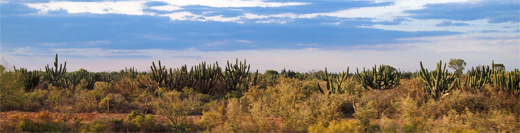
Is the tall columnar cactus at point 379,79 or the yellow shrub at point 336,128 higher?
the tall columnar cactus at point 379,79

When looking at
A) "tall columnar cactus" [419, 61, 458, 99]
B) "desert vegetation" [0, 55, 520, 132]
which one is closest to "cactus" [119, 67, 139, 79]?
"desert vegetation" [0, 55, 520, 132]

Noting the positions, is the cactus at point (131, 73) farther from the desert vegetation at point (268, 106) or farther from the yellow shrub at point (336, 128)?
the yellow shrub at point (336, 128)

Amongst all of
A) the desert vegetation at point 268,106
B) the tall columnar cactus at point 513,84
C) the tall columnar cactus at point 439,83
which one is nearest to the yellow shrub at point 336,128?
the desert vegetation at point 268,106

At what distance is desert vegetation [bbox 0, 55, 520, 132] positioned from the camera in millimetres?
12422

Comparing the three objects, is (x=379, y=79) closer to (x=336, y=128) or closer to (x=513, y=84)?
(x=513, y=84)

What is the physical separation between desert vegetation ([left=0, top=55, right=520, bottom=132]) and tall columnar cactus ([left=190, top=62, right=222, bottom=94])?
0.19 feet

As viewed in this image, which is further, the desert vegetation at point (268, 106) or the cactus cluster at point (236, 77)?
the cactus cluster at point (236, 77)

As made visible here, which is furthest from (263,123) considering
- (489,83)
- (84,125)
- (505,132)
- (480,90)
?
(489,83)

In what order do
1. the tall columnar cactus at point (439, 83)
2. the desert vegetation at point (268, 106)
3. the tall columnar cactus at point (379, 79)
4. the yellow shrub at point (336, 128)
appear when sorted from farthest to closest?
the tall columnar cactus at point (379, 79), the tall columnar cactus at point (439, 83), the desert vegetation at point (268, 106), the yellow shrub at point (336, 128)

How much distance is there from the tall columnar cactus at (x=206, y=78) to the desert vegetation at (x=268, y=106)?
0.19ft

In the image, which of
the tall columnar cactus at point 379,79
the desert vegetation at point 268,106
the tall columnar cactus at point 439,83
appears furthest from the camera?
the tall columnar cactus at point 379,79

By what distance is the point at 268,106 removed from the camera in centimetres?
1447

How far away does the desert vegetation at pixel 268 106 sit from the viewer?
40.8 ft

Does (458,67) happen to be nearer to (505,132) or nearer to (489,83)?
(489,83)
